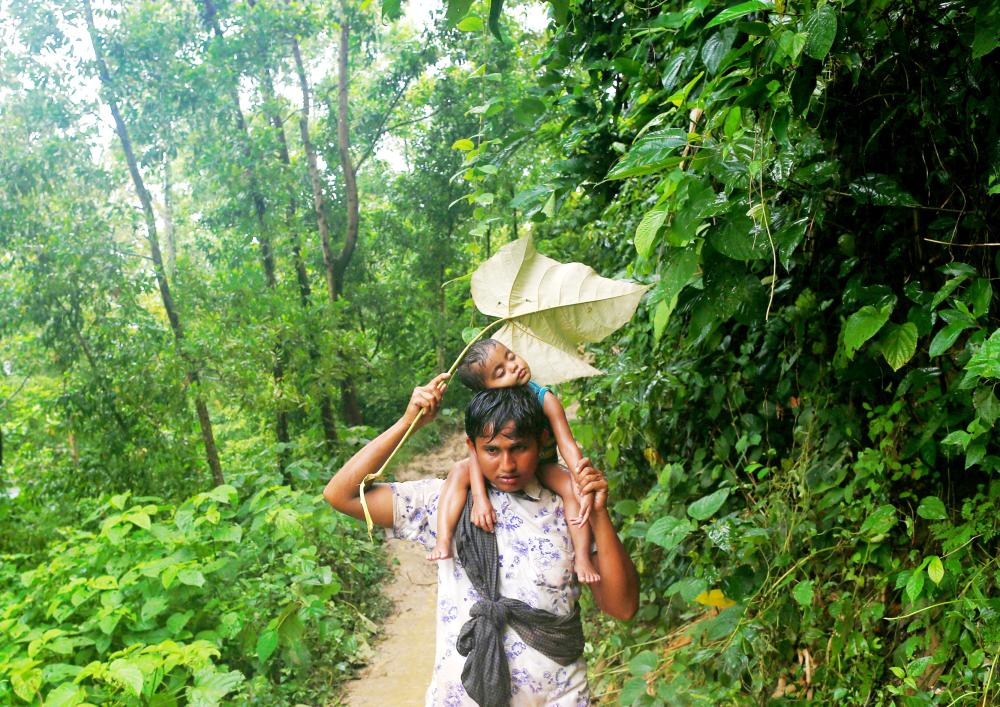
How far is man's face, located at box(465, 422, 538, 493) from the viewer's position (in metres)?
1.38

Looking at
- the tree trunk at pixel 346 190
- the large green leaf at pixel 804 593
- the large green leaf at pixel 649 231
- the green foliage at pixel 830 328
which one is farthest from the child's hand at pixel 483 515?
the tree trunk at pixel 346 190

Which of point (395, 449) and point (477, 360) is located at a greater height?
point (477, 360)

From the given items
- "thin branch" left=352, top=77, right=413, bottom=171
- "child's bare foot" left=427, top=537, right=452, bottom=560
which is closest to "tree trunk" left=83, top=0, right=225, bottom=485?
"thin branch" left=352, top=77, right=413, bottom=171

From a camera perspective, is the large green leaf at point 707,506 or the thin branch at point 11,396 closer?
the large green leaf at point 707,506

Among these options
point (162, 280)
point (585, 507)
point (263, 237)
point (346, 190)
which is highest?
point (346, 190)

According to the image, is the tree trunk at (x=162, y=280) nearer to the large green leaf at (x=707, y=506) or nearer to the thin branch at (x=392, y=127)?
the thin branch at (x=392, y=127)

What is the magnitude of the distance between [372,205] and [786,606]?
622 cm

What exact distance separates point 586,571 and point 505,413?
0.31m

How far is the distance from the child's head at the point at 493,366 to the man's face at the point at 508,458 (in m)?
0.10

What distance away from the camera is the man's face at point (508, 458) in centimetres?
138

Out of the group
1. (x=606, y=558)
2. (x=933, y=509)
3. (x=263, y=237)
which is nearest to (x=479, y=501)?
(x=606, y=558)

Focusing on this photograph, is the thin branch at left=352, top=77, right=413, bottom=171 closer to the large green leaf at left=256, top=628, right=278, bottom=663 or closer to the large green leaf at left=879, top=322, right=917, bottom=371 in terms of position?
the large green leaf at left=256, top=628, right=278, bottom=663

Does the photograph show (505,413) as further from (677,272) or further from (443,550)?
(677,272)

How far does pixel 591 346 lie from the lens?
11.3ft
